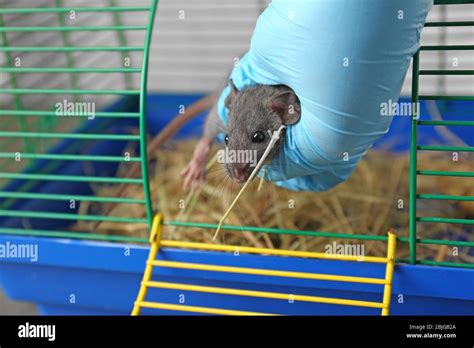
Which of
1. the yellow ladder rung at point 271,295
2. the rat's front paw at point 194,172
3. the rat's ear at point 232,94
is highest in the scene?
the rat's ear at point 232,94

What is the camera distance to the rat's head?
1200 mm

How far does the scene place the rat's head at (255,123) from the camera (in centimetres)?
120

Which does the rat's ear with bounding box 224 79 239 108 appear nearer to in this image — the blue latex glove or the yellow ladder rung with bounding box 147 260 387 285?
the blue latex glove

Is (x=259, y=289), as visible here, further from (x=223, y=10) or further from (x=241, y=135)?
(x=223, y=10)

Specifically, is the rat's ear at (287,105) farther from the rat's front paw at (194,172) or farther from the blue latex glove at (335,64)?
the rat's front paw at (194,172)

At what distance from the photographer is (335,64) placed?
1041 mm

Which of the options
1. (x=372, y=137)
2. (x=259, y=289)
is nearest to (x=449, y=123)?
(x=372, y=137)

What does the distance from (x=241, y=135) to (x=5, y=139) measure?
123cm

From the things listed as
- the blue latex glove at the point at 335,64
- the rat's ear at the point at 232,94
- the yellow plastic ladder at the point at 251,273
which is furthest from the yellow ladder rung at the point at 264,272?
the rat's ear at the point at 232,94

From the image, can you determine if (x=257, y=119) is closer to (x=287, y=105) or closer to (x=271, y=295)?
(x=287, y=105)

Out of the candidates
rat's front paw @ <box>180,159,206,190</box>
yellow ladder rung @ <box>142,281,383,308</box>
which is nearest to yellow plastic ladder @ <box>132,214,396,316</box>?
yellow ladder rung @ <box>142,281,383,308</box>

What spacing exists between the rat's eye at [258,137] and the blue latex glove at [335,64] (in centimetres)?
5

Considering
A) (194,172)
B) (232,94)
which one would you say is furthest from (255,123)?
(194,172)

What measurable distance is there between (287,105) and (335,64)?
0.18 m
